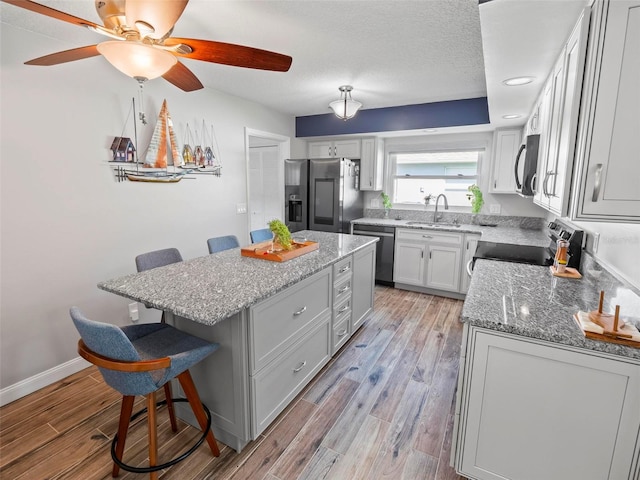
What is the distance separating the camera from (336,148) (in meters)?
4.88

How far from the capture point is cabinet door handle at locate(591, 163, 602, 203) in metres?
1.18

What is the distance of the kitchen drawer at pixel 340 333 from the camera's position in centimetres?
252

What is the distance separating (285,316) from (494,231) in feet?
10.0

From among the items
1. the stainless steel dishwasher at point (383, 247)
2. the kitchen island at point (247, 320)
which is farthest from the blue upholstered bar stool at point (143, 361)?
the stainless steel dishwasher at point (383, 247)

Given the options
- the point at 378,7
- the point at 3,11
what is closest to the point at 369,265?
the point at 378,7

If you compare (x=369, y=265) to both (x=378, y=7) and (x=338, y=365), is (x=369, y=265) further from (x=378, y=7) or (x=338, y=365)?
(x=378, y=7)

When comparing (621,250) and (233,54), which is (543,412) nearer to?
(621,250)

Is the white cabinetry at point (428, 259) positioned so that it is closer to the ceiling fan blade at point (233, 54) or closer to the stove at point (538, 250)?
the stove at point (538, 250)

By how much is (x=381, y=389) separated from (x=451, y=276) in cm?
219

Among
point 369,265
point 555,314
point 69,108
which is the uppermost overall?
point 69,108

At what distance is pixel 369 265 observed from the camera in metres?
3.12

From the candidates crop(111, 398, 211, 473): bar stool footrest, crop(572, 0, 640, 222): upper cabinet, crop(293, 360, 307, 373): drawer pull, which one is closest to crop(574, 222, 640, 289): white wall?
crop(572, 0, 640, 222): upper cabinet

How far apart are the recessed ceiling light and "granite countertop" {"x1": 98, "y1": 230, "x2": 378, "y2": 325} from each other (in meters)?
1.58

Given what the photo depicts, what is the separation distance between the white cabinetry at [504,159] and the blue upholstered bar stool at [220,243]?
3231 mm
